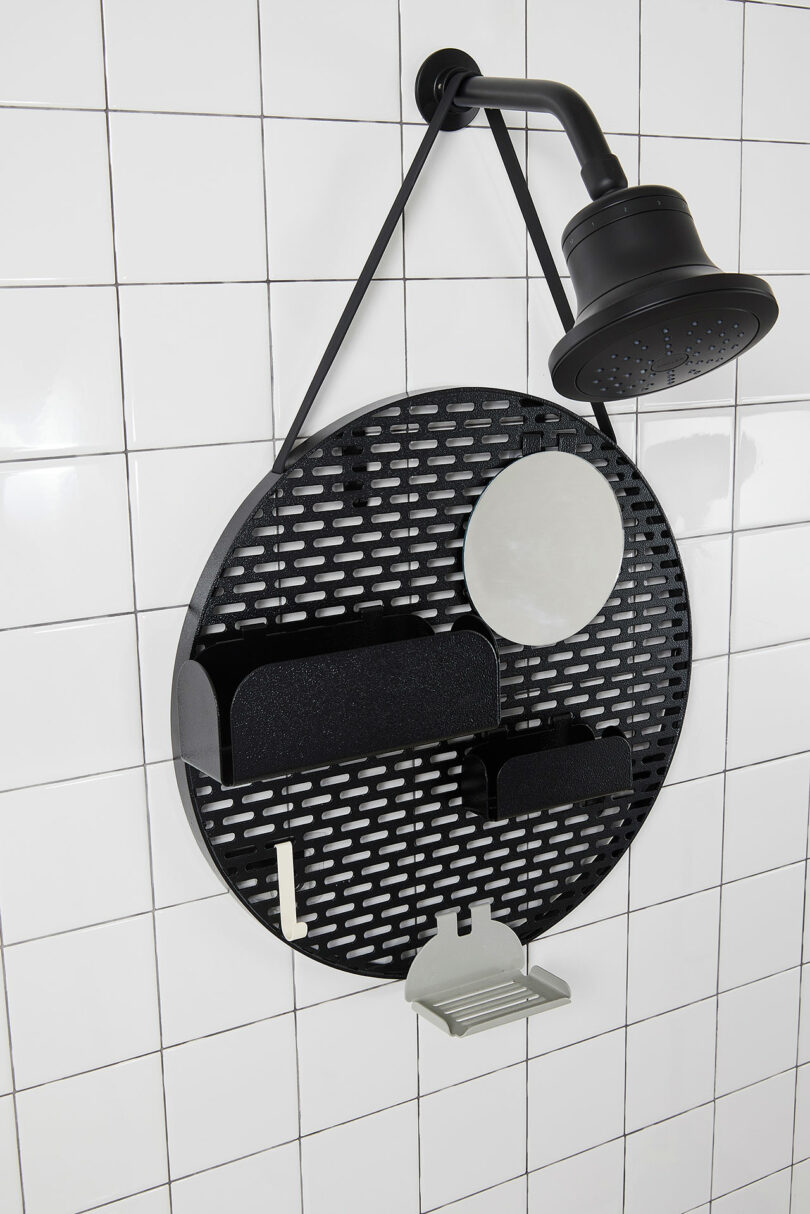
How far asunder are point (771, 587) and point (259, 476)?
0.72m

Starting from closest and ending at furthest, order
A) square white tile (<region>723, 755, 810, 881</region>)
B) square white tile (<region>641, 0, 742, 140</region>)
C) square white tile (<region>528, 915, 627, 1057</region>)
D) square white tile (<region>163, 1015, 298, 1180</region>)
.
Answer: square white tile (<region>163, 1015, 298, 1180</region>) < square white tile (<region>641, 0, 742, 140</region>) < square white tile (<region>528, 915, 627, 1057</region>) < square white tile (<region>723, 755, 810, 881</region>)

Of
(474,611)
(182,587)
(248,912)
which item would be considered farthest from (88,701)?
(474,611)

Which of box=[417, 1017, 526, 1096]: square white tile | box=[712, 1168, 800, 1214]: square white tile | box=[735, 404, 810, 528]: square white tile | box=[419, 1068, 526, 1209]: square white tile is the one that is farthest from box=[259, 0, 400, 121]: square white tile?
box=[712, 1168, 800, 1214]: square white tile

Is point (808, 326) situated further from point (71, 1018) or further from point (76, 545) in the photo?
point (71, 1018)

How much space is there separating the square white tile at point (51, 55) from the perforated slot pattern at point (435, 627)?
14.5 inches

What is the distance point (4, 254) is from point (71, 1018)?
705mm

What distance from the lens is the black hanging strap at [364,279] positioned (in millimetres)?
1027

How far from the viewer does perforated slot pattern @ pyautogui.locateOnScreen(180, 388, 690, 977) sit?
3.48 ft

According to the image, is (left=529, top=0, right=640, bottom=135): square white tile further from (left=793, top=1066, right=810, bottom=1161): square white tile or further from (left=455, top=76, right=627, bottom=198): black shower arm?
(left=793, top=1066, right=810, bottom=1161): square white tile

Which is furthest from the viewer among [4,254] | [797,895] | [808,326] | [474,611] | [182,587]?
[797,895]

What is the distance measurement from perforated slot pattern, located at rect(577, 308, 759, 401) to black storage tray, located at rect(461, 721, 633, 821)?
405mm

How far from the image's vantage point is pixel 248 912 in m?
1.11

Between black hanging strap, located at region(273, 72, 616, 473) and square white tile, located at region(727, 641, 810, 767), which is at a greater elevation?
black hanging strap, located at region(273, 72, 616, 473)

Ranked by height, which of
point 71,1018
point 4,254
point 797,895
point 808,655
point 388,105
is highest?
point 388,105
